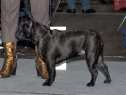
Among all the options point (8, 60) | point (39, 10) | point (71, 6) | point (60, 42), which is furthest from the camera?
point (71, 6)

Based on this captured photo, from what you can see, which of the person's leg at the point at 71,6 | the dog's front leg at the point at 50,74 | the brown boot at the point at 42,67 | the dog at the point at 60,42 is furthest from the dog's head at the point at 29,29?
the person's leg at the point at 71,6

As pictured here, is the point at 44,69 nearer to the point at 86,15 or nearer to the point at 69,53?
the point at 69,53

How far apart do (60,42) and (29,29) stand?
1.10 feet

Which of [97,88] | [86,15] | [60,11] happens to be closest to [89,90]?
[97,88]

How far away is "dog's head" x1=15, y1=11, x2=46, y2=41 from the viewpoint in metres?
4.73

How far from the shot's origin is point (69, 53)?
475cm

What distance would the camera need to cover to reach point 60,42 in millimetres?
4734

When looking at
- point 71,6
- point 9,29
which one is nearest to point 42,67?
point 9,29

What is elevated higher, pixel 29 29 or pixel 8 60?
pixel 29 29

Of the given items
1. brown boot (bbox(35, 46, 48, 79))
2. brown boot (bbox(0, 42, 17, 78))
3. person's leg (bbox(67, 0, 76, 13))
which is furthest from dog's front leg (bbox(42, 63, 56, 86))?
person's leg (bbox(67, 0, 76, 13))

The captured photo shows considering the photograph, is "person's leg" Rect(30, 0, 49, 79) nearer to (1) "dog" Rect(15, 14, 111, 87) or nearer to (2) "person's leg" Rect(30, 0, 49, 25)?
(2) "person's leg" Rect(30, 0, 49, 25)

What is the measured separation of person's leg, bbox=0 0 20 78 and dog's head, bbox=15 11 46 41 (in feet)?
1.31

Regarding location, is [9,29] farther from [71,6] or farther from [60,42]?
[71,6]

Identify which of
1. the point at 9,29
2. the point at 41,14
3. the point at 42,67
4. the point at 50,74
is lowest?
the point at 42,67
